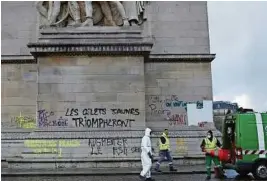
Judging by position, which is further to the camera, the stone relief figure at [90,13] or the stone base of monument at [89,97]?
the stone relief figure at [90,13]

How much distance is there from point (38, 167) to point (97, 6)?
8.26 meters

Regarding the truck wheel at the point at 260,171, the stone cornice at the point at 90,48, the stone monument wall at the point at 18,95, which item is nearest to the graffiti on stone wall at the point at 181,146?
the stone cornice at the point at 90,48

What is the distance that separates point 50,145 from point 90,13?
21.0ft

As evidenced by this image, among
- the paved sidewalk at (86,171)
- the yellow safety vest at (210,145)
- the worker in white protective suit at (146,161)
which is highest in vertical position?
the yellow safety vest at (210,145)

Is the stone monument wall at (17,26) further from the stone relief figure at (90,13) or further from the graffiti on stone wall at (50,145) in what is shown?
the graffiti on stone wall at (50,145)

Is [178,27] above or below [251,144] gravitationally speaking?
above

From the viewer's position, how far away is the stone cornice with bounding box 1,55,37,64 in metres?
Answer: 21.7

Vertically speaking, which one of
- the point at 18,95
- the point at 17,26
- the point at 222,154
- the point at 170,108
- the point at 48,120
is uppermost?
the point at 17,26

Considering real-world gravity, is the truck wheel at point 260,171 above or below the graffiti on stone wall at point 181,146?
below

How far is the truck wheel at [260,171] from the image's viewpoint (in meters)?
13.9

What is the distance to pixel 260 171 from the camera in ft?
45.7

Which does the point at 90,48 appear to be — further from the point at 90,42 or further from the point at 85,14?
the point at 85,14

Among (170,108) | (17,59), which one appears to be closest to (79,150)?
(170,108)

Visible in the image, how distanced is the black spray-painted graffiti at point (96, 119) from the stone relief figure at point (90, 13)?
13.5 ft
